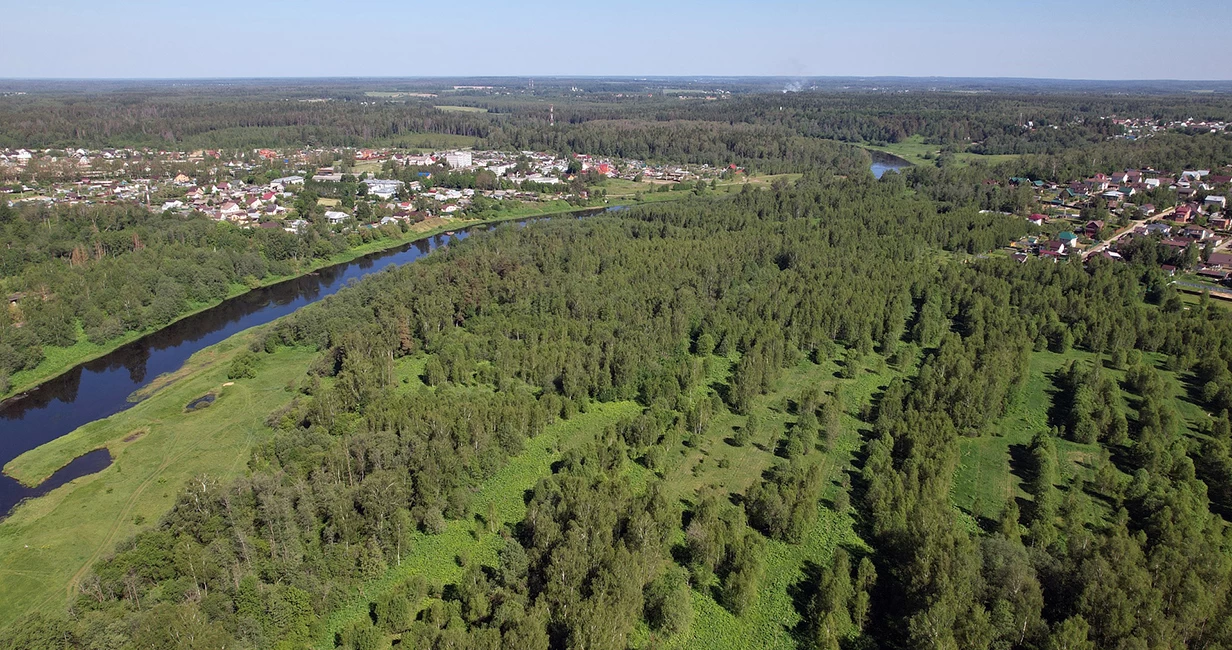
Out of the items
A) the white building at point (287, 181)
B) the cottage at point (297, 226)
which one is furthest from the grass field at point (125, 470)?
the white building at point (287, 181)

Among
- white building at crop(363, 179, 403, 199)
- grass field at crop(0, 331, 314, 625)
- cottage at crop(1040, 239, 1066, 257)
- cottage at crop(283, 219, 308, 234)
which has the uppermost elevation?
white building at crop(363, 179, 403, 199)

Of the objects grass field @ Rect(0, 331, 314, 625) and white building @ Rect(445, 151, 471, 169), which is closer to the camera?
grass field @ Rect(0, 331, 314, 625)

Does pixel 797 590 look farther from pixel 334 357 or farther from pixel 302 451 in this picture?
pixel 334 357

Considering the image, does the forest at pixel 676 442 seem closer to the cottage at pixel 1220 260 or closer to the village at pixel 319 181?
the cottage at pixel 1220 260

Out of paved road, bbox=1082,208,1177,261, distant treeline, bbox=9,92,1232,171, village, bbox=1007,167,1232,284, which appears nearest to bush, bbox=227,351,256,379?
village, bbox=1007,167,1232,284

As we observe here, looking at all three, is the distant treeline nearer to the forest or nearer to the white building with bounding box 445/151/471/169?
the white building with bounding box 445/151/471/169

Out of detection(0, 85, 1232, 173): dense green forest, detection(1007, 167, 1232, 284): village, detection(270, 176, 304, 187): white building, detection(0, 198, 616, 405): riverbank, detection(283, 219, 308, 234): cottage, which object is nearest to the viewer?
detection(0, 198, 616, 405): riverbank

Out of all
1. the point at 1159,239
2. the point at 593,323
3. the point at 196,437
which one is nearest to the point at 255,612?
the point at 196,437

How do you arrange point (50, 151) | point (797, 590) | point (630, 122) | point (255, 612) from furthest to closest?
point (630, 122)
point (50, 151)
point (797, 590)
point (255, 612)
